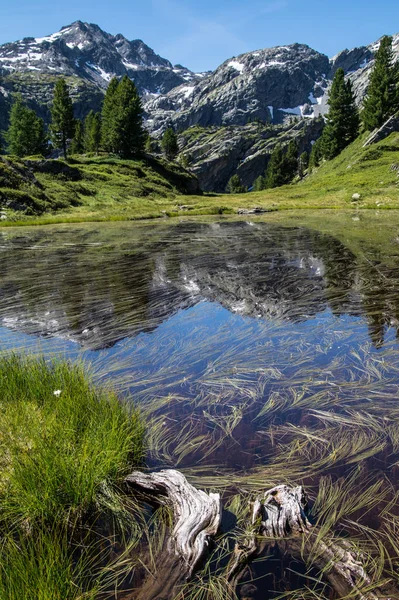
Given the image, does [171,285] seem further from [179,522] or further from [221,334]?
[179,522]

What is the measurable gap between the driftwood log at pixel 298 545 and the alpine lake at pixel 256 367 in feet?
0.35

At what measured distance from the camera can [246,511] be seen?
129 inches

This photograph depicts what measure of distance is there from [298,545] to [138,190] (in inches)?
2443

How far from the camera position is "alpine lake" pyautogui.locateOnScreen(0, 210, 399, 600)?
3396 mm

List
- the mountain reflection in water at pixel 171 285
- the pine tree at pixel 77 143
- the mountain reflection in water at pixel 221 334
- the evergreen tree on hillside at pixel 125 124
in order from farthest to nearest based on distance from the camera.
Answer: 1. the pine tree at pixel 77 143
2. the evergreen tree on hillside at pixel 125 124
3. the mountain reflection in water at pixel 171 285
4. the mountain reflection in water at pixel 221 334

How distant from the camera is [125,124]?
7906 centimetres

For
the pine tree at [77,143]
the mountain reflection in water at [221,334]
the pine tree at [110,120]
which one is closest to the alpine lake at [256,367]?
the mountain reflection in water at [221,334]

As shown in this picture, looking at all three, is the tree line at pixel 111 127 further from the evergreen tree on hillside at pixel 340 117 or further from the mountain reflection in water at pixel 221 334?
the mountain reflection in water at pixel 221 334

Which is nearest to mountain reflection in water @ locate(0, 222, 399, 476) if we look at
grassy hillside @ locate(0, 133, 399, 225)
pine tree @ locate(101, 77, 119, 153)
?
grassy hillside @ locate(0, 133, 399, 225)

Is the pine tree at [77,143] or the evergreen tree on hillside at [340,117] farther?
the pine tree at [77,143]

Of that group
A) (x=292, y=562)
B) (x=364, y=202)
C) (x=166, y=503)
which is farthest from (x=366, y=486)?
(x=364, y=202)

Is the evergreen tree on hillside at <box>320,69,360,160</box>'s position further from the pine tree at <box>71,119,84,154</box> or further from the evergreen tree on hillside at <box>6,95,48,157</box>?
the evergreen tree on hillside at <box>6,95,48,157</box>

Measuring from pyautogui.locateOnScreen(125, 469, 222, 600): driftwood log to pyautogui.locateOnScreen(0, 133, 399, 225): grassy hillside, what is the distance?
3851cm

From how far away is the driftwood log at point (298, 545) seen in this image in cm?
259
